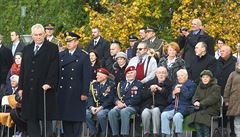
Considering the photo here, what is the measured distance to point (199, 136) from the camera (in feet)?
57.8

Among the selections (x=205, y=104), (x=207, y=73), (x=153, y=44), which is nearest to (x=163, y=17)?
(x=153, y=44)

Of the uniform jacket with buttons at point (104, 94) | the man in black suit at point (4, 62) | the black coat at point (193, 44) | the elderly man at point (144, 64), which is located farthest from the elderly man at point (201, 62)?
the man in black suit at point (4, 62)

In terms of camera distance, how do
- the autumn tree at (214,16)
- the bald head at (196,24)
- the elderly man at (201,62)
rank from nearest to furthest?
the elderly man at (201,62) → the bald head at (196,24) → the autumn tree at (214,16)

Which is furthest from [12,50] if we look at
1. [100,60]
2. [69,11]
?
[69,11]

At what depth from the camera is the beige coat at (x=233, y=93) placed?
17719 mm

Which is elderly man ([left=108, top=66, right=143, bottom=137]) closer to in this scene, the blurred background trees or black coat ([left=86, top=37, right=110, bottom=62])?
black coat ([left=86, top=37, right=110, bottom=62])

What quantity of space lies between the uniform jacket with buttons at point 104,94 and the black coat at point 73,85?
206 cm

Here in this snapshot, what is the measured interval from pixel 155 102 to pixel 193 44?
205cm

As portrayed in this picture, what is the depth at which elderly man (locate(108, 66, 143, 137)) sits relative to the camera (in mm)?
18312

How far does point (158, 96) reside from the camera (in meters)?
18.3

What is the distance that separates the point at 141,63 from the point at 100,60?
6.10 ft

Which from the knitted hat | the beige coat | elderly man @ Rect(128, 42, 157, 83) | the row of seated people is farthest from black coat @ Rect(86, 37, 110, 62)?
the beige coat

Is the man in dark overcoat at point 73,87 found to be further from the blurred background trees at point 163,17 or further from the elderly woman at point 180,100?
the blurred background trees at point 163,17

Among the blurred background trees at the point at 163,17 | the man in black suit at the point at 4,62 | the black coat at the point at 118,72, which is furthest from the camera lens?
the blurred background trees at the point at 163,17
